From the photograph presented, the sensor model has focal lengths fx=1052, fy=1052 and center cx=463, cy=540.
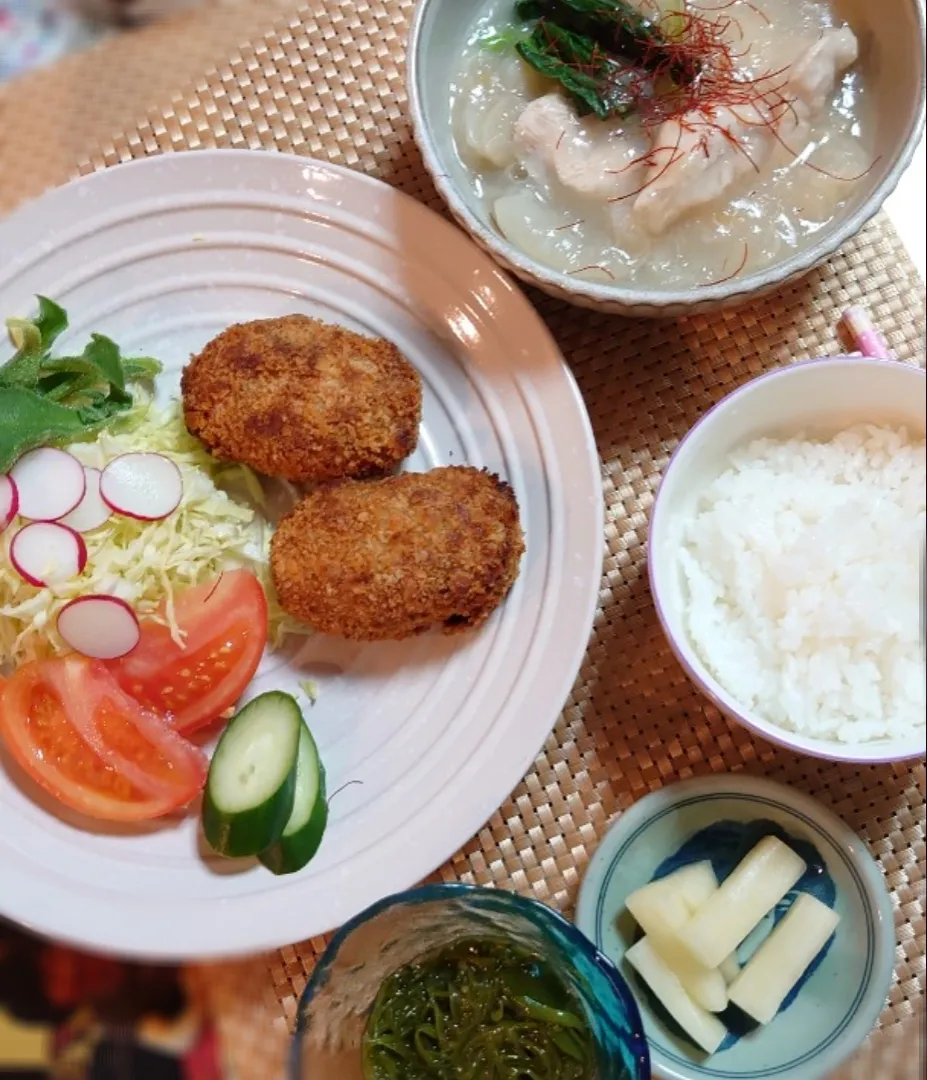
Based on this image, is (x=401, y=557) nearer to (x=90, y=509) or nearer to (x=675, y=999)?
(x=90, y=509)

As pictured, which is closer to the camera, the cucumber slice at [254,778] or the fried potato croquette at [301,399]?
the cucumber slice at [254,778]

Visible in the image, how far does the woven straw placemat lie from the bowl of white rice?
0.55 ft

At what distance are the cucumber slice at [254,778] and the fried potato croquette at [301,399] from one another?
39 cm

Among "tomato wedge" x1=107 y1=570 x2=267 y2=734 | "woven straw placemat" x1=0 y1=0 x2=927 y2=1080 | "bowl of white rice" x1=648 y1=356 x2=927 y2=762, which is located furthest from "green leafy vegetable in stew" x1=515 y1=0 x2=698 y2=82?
"tomato wedge" x1=107 y1=570 x2=267 y2=734

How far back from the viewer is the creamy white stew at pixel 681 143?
5.26 ft

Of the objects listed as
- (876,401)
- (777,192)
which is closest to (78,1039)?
(876,401)

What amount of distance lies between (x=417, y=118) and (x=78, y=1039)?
1.31 meters

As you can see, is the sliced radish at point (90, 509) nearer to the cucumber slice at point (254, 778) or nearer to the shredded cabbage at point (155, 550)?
the shredded cabbage at point (155, 550)

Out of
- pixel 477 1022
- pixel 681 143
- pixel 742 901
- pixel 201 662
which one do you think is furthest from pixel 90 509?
pixel 742 901

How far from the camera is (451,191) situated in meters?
1.58

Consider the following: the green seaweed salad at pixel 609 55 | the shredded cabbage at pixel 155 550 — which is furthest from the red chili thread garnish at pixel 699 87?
the shredded cabbage at pixel 155 550

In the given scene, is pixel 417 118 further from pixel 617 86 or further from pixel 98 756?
pixel 98 756

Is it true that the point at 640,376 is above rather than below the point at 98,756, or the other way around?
above

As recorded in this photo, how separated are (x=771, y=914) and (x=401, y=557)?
31.5 inches
